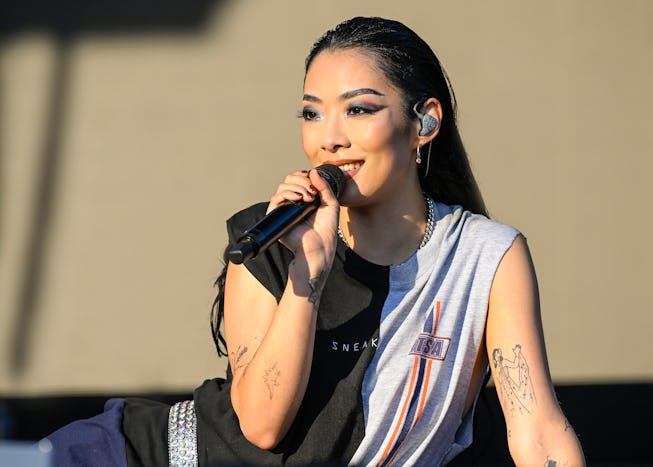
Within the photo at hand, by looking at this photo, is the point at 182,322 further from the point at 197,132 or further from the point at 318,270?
the point at 318,270

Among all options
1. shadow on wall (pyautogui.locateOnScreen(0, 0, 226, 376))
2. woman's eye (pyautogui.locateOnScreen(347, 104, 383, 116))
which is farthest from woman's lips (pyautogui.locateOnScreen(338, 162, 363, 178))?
shadow on wall (pyautogui.locateOnScreen(0, 0, 226, 376))

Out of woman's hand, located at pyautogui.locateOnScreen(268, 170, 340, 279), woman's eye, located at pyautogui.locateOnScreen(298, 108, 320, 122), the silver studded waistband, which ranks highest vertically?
woman's eye, located at pyautogui.locateOnScreen(298, 108, 320, 122)

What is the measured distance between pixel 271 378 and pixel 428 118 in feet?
2.22

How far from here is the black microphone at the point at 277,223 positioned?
164 centimetres

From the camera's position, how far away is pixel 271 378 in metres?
1.94

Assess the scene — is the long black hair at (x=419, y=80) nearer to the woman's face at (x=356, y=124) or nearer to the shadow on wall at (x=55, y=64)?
the woman's face at (x=356, y=124)

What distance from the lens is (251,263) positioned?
2117 millimetres

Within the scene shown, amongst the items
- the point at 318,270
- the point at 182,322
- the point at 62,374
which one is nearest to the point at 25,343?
the point at 62,374

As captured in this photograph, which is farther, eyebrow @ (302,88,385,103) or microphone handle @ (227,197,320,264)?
eyebrow @ (302,88,385,103)

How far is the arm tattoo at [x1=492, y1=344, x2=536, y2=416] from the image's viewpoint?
2023mm

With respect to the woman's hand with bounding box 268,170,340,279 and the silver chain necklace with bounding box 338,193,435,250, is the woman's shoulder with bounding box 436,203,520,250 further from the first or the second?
the woman's hand with bounding box 268,170,340,279

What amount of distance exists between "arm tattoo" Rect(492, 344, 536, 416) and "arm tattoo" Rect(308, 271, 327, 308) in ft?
1.24

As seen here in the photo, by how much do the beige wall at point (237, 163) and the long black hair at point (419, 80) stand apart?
1232mm

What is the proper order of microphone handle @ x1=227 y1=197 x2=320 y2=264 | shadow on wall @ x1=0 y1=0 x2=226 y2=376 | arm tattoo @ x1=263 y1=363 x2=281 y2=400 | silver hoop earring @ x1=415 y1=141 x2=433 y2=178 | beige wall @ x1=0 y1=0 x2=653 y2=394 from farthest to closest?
shadow on wall @ x1=0 y1=0 x2=226 y2=376, beige wall @ x1=0 y1=0 x2=653 y2=394, silver hoop earring @ x1=415 y1=141 x2=433 y2=178, arm tattoo @ x1=263 y1=363 x2=281 y2=400, microphone handle @ x1=227 y1=197 x2=320 y2=264
